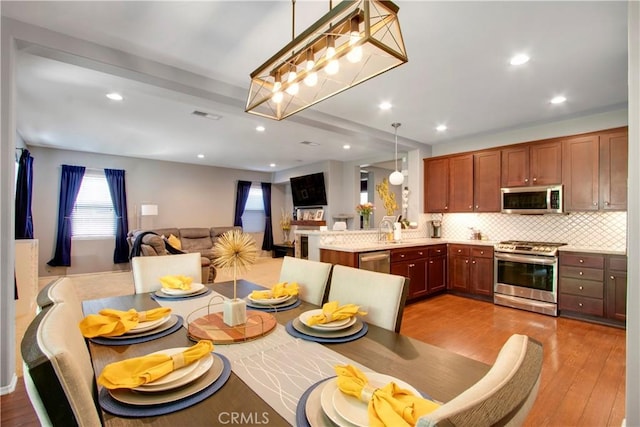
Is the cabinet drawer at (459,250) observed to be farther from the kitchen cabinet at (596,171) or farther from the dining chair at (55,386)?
the dining chair at (55,386)

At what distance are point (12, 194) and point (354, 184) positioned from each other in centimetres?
620

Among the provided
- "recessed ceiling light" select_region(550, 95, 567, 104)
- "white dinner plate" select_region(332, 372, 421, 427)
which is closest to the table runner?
"white dinner plate" select_region(332, 372, 421, 427)

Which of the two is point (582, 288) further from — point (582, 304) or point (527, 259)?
point (527, 259)

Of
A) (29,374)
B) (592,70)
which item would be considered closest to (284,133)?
(592,70)

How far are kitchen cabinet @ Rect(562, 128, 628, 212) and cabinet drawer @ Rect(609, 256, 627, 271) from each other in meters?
0.63

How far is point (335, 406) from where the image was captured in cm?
76

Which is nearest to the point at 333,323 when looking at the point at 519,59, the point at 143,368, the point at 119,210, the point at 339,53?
the point at 143,368

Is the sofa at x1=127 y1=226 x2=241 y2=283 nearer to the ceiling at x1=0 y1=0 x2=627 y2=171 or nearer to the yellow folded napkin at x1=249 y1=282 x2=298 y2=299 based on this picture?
the ceiling at x1=0 y1=0 x2=627 y2=171

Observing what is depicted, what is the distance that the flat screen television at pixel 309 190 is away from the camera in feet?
25.2

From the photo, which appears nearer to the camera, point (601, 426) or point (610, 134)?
point (601, 426)

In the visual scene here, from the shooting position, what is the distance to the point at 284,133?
5027 millimetres

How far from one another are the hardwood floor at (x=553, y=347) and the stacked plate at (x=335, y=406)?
1794 millimetres

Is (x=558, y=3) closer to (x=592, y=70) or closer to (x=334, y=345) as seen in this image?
(x=592, y=70)

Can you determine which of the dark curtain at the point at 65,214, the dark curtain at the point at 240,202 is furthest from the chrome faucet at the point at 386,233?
the dark curtain at the point at 65,214
